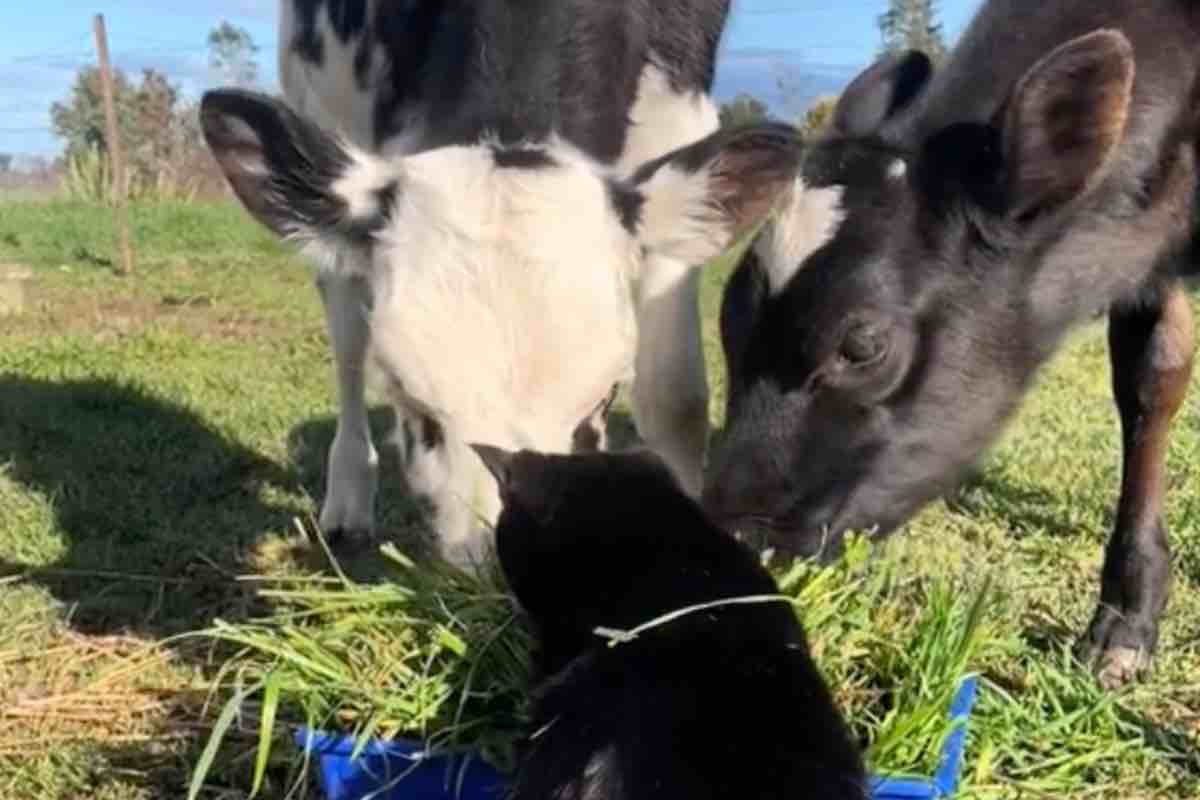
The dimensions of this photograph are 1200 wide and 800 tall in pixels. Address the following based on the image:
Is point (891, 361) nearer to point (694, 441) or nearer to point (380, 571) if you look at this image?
point (694, 441)

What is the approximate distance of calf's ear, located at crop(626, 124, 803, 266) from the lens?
163 inches

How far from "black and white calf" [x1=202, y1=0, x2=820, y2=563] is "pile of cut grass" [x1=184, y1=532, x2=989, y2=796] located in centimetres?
41

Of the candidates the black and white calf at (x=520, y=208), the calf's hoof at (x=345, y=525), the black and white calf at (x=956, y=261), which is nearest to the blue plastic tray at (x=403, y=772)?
the black and white calf at (x=520, y=208)

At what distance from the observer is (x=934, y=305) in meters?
4.09

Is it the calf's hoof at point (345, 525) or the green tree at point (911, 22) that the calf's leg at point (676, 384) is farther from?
the green tree at point (911, 22)

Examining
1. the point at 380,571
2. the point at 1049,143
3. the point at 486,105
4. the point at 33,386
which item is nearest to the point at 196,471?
the point at 380,571

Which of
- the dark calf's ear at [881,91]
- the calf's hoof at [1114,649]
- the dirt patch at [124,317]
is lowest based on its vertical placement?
the dirt patch at [124,317]

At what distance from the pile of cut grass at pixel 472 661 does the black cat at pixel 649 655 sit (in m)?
0.25

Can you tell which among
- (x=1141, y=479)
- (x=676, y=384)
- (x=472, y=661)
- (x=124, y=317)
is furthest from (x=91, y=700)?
(x=124, y=317)

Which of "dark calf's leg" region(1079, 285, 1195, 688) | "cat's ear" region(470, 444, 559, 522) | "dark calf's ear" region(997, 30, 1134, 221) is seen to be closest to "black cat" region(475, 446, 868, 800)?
"cat's ear" region(470, 444, 559, 522)

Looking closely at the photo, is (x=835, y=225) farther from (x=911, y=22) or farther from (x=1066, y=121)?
(x=911, y=22)

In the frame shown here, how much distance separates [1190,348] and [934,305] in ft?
4.08

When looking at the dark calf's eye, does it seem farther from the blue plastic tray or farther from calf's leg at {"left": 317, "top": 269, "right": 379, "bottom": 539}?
calf's leg at {"left": 317, "top": 269, "right": 379, "bottom": 539}

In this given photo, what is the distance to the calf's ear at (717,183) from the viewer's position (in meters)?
4.14
